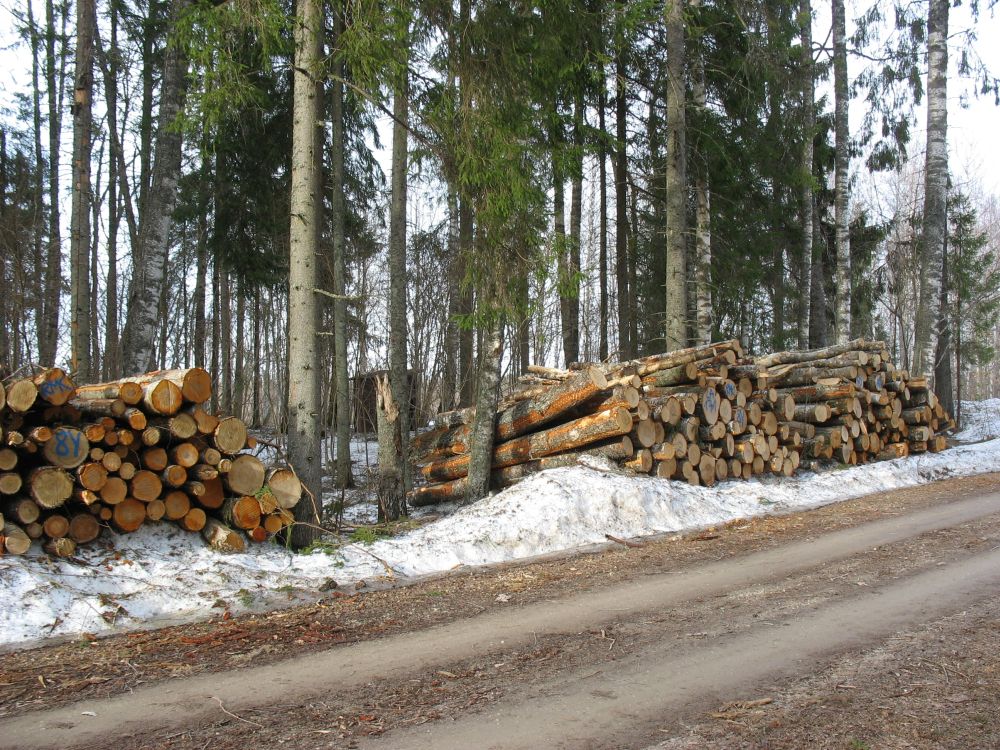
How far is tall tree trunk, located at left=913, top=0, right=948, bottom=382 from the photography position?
1739 cm

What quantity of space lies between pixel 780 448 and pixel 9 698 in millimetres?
11118

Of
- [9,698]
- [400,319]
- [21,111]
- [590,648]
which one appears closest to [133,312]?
[400,319]

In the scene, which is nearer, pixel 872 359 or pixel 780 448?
pixel 780 448

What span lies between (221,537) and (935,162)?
1934cm

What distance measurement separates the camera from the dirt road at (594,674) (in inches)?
131

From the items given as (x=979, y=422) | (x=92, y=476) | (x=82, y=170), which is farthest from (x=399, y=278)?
(x=979, y=422)

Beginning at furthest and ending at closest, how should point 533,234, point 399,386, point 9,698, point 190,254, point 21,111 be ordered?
point 190,254
point 21,111
point 399,386
point 533,234
point 9,698

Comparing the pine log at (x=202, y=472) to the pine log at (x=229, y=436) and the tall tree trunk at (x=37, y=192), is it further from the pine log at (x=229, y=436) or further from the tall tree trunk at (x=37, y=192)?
the tall tree trunk at (x=37, y=192)

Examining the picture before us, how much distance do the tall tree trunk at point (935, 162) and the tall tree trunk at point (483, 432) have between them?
506 inches

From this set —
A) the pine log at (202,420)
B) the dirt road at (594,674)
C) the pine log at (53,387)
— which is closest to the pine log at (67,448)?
the pine log at (53,387)

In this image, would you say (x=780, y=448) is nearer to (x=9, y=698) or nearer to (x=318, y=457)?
(x=318, y=457)

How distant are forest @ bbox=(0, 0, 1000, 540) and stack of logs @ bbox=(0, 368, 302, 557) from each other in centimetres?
90

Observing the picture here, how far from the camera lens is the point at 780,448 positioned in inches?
467

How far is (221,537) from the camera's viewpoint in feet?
21.9
